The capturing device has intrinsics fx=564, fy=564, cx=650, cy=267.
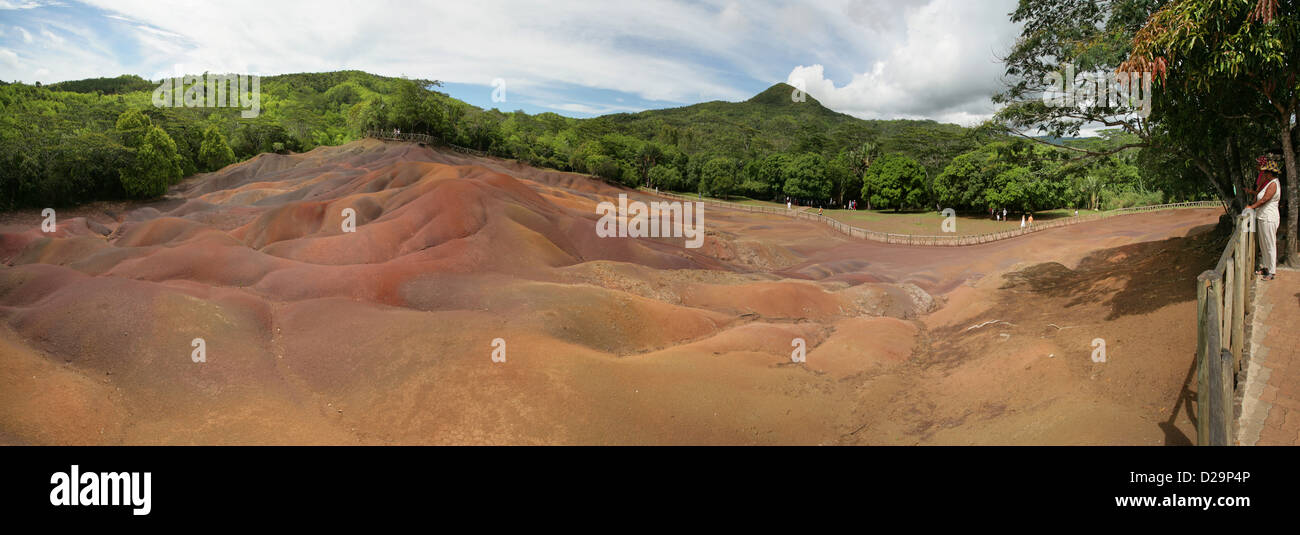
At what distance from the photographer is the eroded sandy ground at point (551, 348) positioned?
32.2 ft

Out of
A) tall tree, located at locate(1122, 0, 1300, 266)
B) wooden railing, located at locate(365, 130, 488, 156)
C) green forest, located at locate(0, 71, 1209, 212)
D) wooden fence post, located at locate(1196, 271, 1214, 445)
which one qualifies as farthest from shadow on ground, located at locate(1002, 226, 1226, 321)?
wooden railing, located at locate(365, 130, 488, 156)

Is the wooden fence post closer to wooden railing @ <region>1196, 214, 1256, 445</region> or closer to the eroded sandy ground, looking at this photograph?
wooden railing @ <region>1196, 214, 1256, 445</region>

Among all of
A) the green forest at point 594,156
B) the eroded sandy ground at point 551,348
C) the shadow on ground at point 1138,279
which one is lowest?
the eroded sandy ground at point 551,348

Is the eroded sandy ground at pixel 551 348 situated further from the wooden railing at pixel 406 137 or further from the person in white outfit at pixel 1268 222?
the wooden railing at pixel 406 137

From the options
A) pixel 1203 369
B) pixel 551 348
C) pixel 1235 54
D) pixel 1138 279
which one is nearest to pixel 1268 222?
pixel 1235 54

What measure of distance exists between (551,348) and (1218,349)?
11.0 m

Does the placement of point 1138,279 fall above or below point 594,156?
below

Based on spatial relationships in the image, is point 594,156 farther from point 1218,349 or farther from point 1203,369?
point 1218,349

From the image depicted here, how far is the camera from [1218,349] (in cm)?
527

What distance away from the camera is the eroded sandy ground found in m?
9.83

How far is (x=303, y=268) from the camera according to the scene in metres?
19.2

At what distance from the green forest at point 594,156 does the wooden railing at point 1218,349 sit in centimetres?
866

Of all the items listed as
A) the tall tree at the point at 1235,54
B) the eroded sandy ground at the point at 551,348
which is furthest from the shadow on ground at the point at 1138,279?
the tall tree at the point at 1235,54

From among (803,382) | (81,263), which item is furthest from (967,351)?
(81,263)
